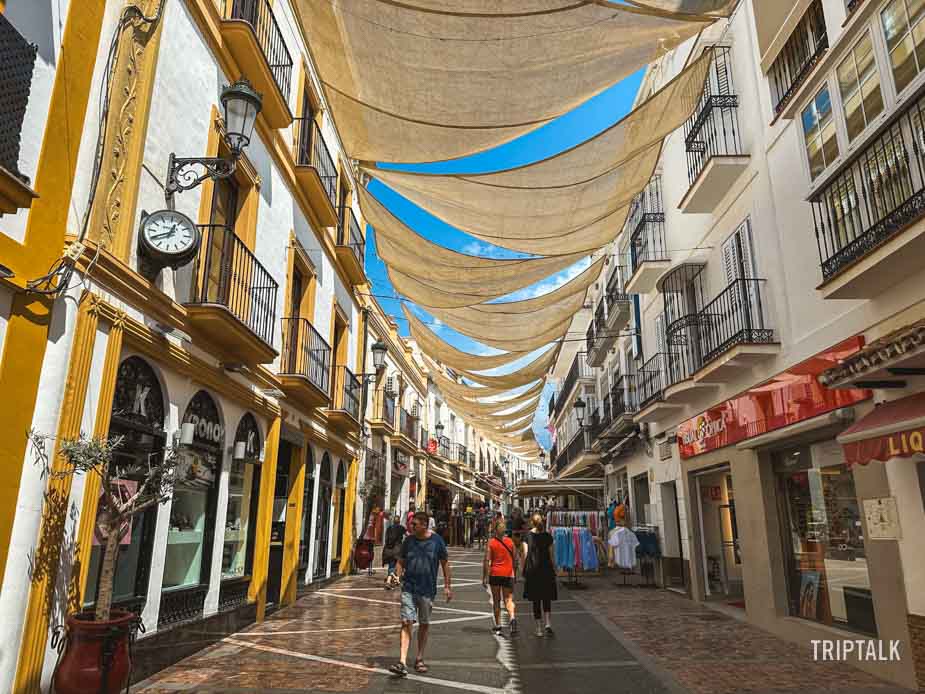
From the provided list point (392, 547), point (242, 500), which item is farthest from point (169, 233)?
point (392, 547)

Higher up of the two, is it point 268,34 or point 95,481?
point 268,34

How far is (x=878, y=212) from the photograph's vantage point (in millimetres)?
5445

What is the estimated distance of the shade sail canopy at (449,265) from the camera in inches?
457

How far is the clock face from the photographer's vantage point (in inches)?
219

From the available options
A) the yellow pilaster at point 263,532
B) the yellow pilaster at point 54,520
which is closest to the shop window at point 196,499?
the yellow pilaster at point 263,532

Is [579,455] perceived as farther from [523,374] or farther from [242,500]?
[242,500]

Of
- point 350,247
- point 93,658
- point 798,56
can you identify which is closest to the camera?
point 93,658

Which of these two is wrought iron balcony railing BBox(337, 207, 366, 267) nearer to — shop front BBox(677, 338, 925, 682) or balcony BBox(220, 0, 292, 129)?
balcony BBox(220, 0, 292, 129)

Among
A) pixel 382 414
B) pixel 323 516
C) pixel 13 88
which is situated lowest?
pixel 323 516

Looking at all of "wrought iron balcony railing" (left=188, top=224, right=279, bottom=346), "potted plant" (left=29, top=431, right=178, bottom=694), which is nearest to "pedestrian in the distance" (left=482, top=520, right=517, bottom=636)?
"wrought iron balcony railing" (left=188, top=224, right=279, bottom=346)

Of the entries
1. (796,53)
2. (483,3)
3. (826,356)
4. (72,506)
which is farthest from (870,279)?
(72,506)

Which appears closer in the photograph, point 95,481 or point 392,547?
point 95,481

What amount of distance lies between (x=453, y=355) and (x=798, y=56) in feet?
40.3

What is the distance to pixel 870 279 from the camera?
5480 mm
